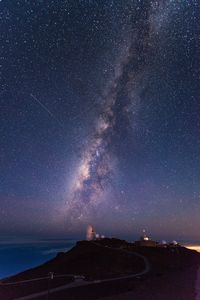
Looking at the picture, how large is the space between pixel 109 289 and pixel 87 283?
14.6 feet

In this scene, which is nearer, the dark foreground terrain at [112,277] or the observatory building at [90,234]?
the dark foreground terrain at [112,277]

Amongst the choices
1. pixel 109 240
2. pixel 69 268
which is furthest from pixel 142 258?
pixel 109 240

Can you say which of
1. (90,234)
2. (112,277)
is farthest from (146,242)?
(112,277)

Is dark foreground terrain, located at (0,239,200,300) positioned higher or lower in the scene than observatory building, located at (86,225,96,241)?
lower

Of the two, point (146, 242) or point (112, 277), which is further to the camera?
point (146, 242)

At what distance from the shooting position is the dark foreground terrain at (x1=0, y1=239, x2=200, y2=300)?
119 ft

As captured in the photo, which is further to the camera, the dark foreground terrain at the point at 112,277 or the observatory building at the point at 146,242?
the observatory building at the point at 146,242

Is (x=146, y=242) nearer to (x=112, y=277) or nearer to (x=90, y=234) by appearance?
(x=90, y=234)

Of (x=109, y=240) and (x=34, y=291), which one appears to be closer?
(x=34, y=291)

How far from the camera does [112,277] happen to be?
4766 centimetres

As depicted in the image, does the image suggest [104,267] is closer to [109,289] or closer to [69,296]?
[109,289]

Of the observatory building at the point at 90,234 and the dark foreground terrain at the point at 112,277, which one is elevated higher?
the observatory building at the point at 90,234

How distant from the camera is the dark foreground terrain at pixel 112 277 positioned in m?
36.3

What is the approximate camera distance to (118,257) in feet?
204
